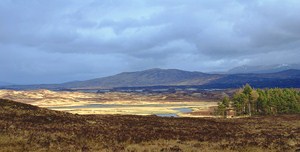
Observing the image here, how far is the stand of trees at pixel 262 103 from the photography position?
4080 inches

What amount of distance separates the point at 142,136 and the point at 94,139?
18.9 feet

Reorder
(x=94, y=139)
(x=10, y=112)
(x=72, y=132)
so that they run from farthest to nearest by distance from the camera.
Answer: (x=10, y=112) → (x=72, y=132) → (x=94, y=139)

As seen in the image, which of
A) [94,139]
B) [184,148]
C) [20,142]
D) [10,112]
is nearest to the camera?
[20,142]

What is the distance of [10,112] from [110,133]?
13.9 metres

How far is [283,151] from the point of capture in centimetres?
2620

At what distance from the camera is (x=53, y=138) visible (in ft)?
94.8

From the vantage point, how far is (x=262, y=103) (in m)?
104

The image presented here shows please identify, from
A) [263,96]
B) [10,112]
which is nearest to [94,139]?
[10,112]

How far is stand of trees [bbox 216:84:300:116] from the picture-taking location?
103625 mm

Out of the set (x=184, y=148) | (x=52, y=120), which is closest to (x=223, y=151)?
(x=184, y=148)

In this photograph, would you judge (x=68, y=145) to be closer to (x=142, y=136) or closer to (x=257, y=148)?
(x=142, y=136)

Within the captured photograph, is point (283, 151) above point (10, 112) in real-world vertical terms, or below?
below

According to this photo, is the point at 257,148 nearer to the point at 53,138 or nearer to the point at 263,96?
the point at 53,138

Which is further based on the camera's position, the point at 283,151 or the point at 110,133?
the point at 110,133
